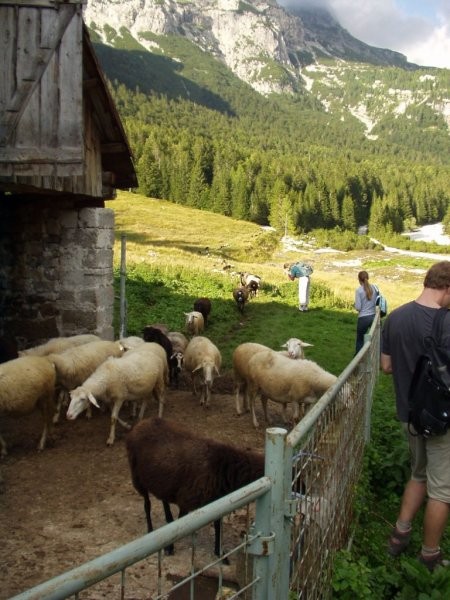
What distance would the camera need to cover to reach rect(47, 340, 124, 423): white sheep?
26.9 feet

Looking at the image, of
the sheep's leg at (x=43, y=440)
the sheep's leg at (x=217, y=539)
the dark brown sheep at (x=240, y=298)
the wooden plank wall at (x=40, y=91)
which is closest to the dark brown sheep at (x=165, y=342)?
the sheep's leg at (x=43, y=440)

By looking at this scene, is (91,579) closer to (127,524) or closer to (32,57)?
(127,524)

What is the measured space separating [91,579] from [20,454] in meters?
6.09

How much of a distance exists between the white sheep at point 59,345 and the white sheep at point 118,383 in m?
1.19

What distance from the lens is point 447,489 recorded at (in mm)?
4395

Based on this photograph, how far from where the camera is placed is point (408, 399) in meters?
4.55

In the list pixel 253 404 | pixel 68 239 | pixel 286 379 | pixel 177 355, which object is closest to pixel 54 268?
pixel 68 239

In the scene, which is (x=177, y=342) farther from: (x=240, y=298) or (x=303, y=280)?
(x=303, y=280)

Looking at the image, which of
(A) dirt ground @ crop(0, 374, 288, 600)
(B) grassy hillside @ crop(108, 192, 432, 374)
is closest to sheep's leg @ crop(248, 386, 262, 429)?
(A) dirt ground @ crop(0, 374, 288, 600)

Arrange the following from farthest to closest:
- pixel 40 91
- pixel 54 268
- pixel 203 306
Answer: pixel 203 306 → pixel 54 268 → pixel 40 91

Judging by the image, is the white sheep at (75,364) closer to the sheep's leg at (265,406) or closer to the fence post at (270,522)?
the sheep's leg at (265,406)

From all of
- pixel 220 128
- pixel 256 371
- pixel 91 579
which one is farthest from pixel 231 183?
pixel 91 579

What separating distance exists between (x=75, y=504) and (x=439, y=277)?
440cm

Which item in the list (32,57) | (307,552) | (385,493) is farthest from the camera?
(32,57)
